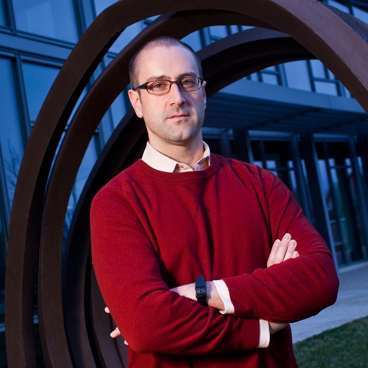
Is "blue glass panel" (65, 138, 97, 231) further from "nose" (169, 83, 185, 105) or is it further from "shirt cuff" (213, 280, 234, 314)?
"shirt cuff" (213, 280, 234, 314)

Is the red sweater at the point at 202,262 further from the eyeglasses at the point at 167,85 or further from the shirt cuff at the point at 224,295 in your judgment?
the eyeglasses at the point at 167,85

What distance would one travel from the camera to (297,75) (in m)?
17.5

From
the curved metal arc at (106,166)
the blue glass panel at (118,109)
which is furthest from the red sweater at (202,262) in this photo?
the blue glass panel at (118,109)

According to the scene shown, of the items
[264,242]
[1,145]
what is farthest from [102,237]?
[1,145]

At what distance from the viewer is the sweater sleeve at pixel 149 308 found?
235 cm

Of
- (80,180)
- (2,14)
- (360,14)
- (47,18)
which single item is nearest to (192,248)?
(80,180)

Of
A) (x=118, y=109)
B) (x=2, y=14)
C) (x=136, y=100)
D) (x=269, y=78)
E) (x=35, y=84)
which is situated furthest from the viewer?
(x=269, y=78)

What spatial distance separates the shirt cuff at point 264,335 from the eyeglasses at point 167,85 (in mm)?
Answer: 1010

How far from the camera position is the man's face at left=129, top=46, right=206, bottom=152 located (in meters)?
2.63

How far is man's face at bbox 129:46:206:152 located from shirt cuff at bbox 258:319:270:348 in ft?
2.69

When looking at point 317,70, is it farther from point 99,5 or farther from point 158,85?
point 158,85

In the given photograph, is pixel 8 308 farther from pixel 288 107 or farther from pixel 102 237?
pixel 288 107

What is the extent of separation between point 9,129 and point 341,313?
5968 millimetres

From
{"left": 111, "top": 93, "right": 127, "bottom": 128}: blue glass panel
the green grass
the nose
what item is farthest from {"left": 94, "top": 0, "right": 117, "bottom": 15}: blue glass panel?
the nose
